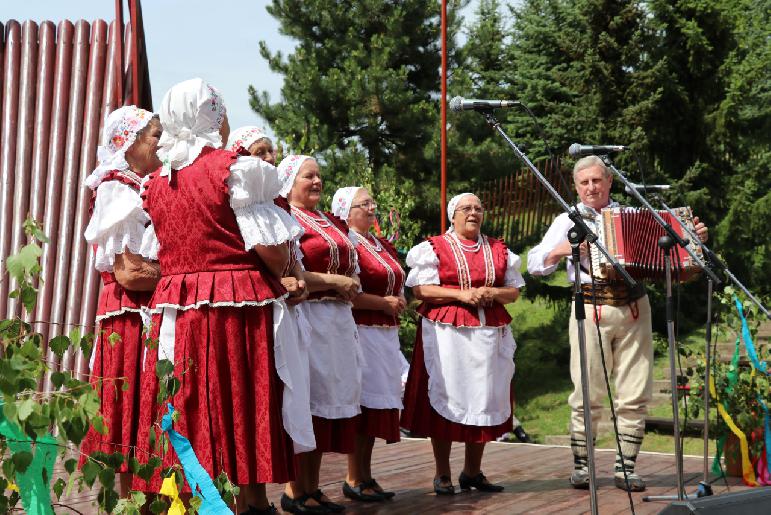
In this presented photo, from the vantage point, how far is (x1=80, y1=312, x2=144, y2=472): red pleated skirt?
339 cm

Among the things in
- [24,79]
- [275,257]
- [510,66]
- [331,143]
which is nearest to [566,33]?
[331,143]

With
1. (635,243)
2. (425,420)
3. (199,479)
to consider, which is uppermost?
(635,243)

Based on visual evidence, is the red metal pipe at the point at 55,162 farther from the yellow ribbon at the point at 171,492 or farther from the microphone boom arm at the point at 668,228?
the yellow ribbon at the point at 171,492

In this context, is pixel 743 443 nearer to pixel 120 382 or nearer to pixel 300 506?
pixel 300 506

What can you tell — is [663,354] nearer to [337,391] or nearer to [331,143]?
[331,143]

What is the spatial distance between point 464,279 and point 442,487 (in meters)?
1.07

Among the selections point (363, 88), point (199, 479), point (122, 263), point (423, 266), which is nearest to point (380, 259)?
point (423, 266)

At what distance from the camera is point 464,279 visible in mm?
5016

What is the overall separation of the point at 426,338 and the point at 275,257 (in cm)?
207

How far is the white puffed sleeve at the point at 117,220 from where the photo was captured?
334 cm

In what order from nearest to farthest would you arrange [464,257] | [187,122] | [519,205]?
[187,122]
[464,257]
[519,205]

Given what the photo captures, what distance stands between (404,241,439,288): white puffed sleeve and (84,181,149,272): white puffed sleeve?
1947 mm

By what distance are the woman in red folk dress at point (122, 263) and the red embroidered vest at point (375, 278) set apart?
1.44 m

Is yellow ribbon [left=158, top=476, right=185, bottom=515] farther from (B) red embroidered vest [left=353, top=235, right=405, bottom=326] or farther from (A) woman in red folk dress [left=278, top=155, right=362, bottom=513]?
(B) red embroidered vest [left=353, top=235, right=405, bottom=326]
